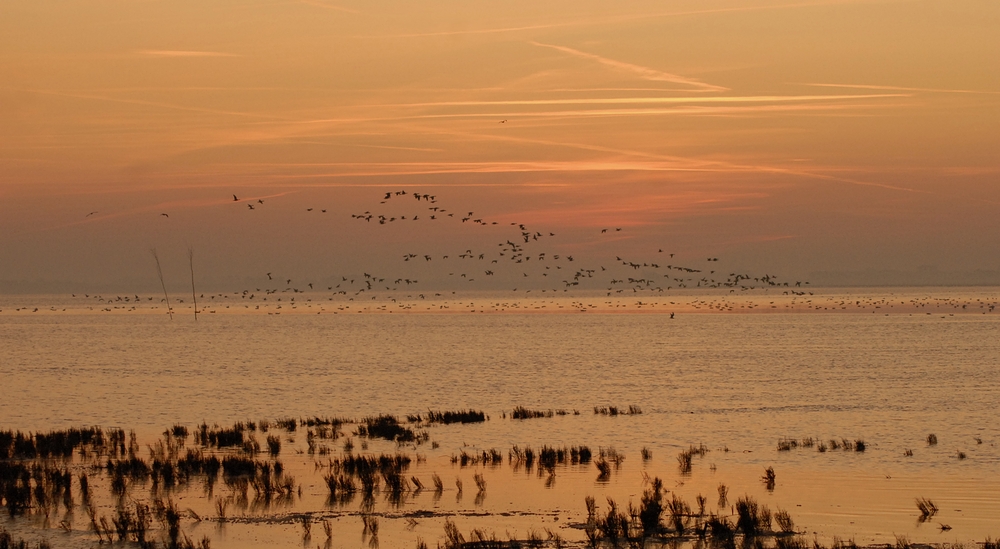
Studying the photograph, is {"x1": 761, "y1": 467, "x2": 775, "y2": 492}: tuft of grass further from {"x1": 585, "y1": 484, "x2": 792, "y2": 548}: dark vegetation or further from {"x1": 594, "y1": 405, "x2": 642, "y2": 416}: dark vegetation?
{"x1": 594, "y1": 405, "x2": 642, "y2": 416}: dark vegetation

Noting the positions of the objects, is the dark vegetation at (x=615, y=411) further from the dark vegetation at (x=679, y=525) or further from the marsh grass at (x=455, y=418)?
the dark vegetation at (x=679, y=525)

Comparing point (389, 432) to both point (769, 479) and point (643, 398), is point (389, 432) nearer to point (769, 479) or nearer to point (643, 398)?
point (769, 479)

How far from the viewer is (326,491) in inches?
874

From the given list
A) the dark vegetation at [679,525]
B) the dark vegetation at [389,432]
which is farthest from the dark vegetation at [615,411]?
the dark vegetation at [679,525]

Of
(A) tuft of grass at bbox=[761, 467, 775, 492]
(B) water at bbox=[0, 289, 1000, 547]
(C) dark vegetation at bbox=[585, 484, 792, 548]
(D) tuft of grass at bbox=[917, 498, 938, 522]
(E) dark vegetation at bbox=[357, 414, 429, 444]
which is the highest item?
(C) dark vegetation at bbox=[585, 484, 792, 548]

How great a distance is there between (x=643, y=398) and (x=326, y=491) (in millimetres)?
26629

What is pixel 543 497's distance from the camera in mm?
21688

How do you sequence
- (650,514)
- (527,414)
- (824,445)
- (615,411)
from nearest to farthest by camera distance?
(650,514) < (824,445) < (527,414) < (615,411)

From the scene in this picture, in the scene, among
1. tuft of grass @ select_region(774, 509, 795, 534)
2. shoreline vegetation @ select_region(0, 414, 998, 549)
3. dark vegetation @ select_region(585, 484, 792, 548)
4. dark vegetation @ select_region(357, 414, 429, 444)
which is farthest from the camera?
dark vegetation @ select_region(357, 414, 429, 444)

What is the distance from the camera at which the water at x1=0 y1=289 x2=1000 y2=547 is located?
2267 centimetres

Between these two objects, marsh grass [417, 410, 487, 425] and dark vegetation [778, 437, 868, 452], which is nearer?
dark vegetation [778, 437, 868, 452]

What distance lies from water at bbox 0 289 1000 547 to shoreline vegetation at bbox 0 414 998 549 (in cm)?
60

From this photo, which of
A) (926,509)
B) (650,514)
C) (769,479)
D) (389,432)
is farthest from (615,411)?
(650,514)

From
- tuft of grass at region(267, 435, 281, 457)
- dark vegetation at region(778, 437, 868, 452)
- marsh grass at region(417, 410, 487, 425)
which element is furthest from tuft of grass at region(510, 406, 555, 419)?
A: tuft of grass at region(267, 435, 281, 457)
